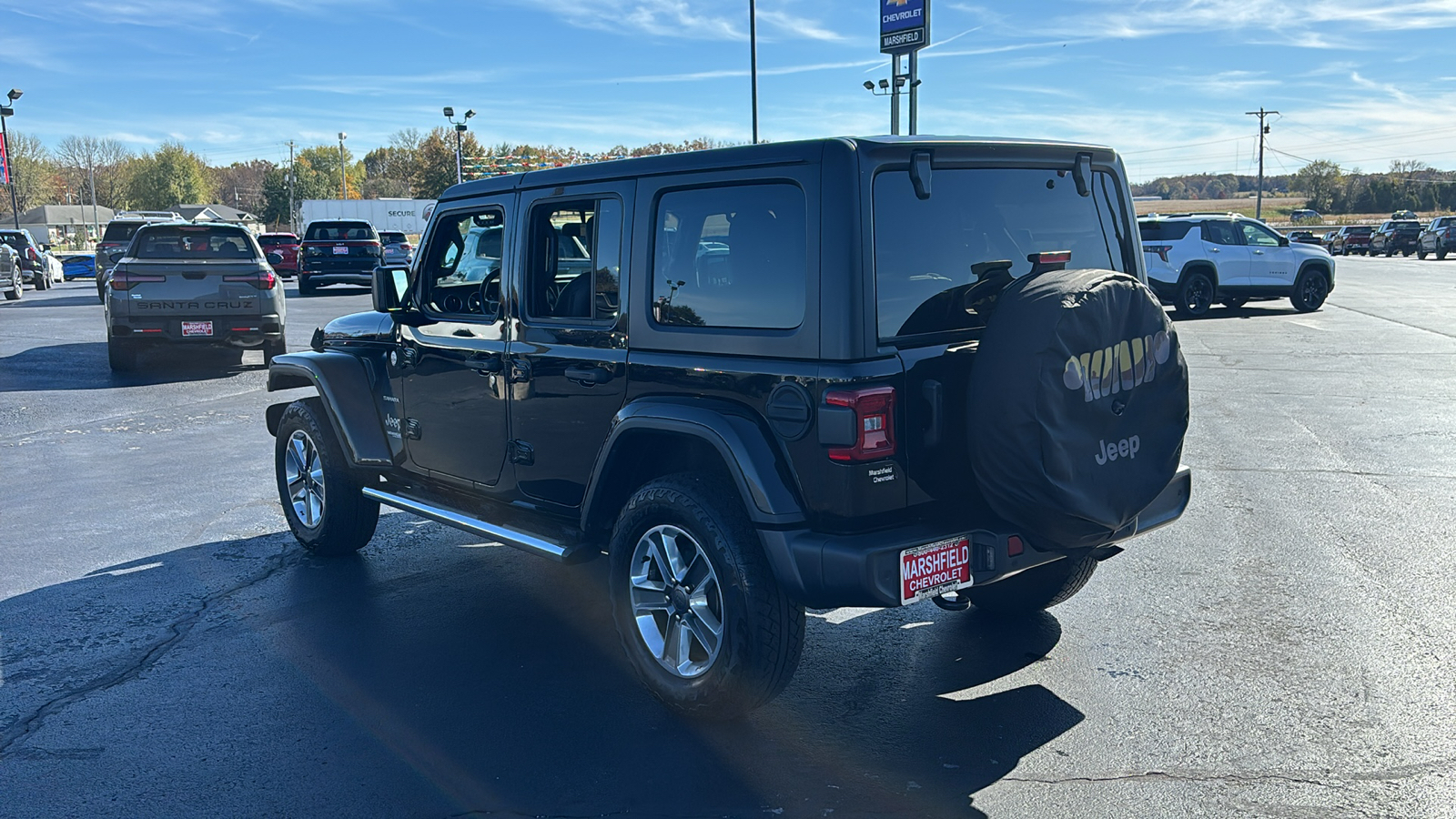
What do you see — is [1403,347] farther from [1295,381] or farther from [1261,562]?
[1261,562]

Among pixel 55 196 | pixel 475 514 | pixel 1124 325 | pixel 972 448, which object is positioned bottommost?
pixel 475 514

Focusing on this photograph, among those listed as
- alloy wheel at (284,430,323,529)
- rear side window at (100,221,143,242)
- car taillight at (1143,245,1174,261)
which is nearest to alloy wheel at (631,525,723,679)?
alloy wheel at (284,430,323,529)

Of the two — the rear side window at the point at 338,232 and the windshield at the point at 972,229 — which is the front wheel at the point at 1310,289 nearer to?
the windshield at the point at 972,229

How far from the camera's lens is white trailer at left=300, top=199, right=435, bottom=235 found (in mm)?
81000

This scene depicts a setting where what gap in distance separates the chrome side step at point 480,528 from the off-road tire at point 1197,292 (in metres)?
19.0

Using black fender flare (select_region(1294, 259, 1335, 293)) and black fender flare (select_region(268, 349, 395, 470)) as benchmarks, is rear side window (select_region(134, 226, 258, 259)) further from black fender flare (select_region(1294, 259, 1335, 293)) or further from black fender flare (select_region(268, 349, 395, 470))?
black fender flare (select_region(1294, 259, 1335, 293))

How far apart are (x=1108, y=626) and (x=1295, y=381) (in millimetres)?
8930

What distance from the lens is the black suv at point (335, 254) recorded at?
2919 centimetres

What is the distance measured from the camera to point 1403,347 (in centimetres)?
1544

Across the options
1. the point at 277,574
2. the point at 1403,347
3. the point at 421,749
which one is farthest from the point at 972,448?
the point at 1403,347

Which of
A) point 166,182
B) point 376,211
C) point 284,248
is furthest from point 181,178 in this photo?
point 284,248

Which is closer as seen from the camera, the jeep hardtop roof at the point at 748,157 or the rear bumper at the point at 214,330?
the jeep hardtop roof at the point at 748,157

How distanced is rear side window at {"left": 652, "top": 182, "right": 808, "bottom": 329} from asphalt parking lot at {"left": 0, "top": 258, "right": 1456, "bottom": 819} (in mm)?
1472

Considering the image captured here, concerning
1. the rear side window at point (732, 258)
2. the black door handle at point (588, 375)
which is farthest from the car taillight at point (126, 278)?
the rear side window at point (732, 258)
